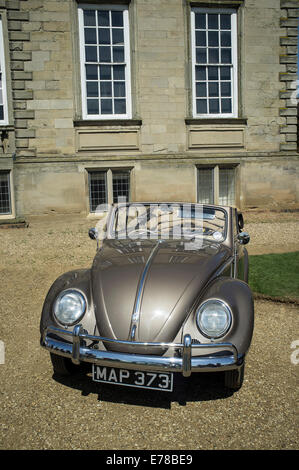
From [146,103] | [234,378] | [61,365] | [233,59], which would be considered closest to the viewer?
[234,378]

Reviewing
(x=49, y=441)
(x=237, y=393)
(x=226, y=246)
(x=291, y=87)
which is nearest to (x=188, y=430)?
(x=237, y=393)

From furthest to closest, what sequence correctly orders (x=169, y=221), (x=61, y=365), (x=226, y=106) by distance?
(x=226, y=106)
(x=169, y=221)
(x=61, y=365)

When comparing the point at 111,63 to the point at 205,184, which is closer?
the point at 111,63

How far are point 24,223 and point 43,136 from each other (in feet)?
9.07

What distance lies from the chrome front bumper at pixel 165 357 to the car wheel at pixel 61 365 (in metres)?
0.39

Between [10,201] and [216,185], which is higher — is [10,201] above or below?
below

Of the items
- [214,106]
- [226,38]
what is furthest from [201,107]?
[226,38]

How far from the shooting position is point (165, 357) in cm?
278

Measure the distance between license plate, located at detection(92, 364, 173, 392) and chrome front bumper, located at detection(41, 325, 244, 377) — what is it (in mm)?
97

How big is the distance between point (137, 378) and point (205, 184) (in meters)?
10.8

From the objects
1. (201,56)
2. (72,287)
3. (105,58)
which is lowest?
(72,287)

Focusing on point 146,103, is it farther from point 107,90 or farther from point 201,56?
point 201,56

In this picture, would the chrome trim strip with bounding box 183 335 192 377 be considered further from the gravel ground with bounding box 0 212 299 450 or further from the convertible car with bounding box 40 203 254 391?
the gravel ground with bounding box 0 212 299 450

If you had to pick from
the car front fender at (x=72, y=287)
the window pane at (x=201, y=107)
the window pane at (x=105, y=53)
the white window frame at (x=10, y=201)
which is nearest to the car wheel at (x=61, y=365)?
the car front fender at (x=72, y=287)
